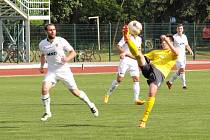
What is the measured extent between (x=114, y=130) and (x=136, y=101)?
5.87 metres

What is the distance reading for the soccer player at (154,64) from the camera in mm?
13854

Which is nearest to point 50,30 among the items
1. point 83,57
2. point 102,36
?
point 83,57

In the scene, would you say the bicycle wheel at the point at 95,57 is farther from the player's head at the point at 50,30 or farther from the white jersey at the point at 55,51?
the player's head at the point at 50,30

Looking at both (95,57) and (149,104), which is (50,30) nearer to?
(149,104)

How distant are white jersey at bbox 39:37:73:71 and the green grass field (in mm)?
1184

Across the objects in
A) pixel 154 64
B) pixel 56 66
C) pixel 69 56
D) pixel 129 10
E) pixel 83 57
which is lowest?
pixel 83 57

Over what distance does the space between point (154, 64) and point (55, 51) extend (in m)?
2.27

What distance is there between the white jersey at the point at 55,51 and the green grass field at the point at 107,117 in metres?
1.18

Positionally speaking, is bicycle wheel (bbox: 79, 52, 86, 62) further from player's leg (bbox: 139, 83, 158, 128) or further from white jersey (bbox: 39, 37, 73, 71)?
player's leg (bbox: 139, 83, 158, 128)

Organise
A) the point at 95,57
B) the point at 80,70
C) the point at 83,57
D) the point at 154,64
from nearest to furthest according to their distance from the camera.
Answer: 1. the point at 154,64
2. the point at 80,70
3. the point at 83,57
4. the point at 95,57

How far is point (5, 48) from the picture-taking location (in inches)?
1991

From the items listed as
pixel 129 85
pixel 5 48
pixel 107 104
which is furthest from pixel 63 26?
pixel 107 104

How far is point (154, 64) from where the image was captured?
47.6ft

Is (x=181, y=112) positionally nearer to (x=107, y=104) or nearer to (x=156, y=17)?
(x=107, y=104)
